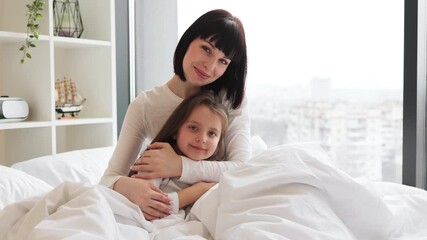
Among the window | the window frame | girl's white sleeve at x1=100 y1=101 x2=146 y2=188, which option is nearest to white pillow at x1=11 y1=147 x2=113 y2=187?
girl's white sleeve at x1=100 y1=101 x2=146 y2=188

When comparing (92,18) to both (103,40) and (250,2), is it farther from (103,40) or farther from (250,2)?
(250,2)

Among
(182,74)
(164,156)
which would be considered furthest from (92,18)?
(164,156)

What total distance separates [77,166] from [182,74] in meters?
0.72

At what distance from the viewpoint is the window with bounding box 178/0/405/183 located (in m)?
2.28

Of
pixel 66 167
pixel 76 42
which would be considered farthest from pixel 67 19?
pixel 66 167

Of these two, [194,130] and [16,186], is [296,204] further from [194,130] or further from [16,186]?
[16,186]

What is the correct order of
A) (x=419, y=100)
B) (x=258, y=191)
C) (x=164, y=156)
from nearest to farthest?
(x=258, y=191) < (x=164, y=156) < (x=419, y=100)

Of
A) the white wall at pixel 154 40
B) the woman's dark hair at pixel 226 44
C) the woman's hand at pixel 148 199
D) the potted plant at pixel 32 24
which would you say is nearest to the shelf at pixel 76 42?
the potted plant at pixel 32 24

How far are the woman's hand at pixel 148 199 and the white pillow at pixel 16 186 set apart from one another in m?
0.44

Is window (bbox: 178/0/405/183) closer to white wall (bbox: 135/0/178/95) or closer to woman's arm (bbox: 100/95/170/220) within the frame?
white wall (bbox: 135/0/178/95)

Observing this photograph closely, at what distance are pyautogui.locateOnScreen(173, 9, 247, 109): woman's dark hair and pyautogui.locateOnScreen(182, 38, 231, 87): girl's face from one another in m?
0.02

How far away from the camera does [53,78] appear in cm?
260

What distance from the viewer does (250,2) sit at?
2.72 meters

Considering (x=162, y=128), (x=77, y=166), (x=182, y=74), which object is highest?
(x=182, y=74)
